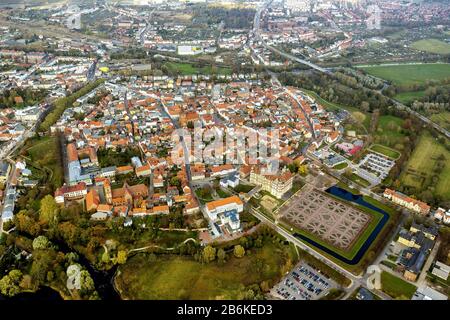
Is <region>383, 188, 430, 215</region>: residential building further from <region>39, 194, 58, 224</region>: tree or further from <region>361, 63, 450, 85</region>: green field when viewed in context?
<region>361, 63, 450, 85</region>: green field

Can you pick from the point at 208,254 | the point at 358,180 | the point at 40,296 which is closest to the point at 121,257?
the point at 40,296

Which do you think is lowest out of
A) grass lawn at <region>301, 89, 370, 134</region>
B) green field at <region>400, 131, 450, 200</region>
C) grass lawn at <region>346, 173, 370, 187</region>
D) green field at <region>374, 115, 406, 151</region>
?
grass lawn at <region>346, 173, 370, 187</region>

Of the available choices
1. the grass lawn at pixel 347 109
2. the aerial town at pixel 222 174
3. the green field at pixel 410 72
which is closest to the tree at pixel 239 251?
the aerial town at pixel 222 174

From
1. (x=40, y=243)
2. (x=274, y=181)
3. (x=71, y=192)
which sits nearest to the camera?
(x=40, y=243)

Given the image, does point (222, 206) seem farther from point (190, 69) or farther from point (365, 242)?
point (190, 69)

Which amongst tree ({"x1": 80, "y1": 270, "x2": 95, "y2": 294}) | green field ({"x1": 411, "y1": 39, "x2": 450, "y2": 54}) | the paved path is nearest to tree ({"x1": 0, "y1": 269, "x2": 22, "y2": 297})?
tree ({"x1": 80, "y1": 270, "x2": 95, "y2": 294})

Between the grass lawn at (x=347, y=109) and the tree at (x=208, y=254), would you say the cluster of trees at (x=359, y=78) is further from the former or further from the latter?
the tree at (x=208, y=254)

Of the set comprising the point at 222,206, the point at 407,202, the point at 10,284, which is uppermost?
the point at 222,206
